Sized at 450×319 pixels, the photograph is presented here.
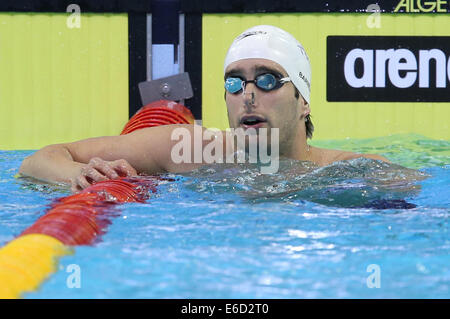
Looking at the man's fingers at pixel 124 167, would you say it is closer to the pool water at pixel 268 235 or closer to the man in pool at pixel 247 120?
the man in pool at pixel 247 120

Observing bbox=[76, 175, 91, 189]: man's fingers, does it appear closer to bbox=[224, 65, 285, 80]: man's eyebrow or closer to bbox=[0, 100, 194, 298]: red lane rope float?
bbox=[0, 100, 194, 298]: red lane rope float

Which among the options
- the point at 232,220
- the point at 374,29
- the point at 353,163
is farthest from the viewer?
the point at 374,29

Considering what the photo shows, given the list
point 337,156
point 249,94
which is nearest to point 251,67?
point 249,94

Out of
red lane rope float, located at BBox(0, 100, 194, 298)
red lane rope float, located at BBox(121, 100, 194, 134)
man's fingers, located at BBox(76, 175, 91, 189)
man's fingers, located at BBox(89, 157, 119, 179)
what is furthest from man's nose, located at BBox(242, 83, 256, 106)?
red lane rope float, located at BBox(121, 100, 194, 134)

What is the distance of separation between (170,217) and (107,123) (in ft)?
8.84

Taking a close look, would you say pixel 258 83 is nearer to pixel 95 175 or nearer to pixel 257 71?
pixel 257 71

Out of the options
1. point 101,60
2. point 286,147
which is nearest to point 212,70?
point 101,60

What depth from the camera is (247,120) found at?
2.86m

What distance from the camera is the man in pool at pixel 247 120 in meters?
2.87

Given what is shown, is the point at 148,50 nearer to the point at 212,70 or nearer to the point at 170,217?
the point at 212,70

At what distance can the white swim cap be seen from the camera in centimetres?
304

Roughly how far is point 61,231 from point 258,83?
1272 mm

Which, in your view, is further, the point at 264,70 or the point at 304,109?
the point at 304,109
